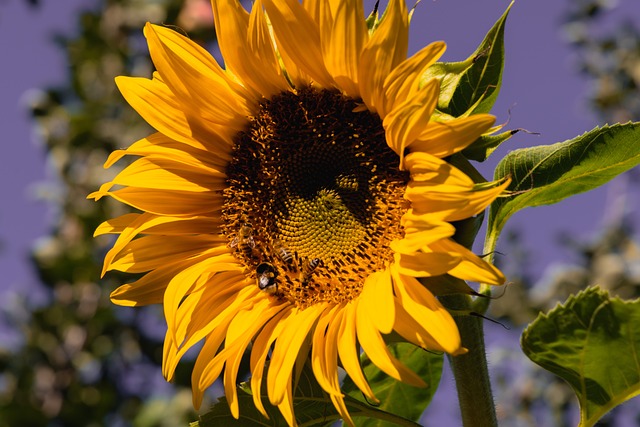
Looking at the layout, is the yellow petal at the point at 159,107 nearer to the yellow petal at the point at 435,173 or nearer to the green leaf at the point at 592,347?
the yellow petal at the point at 435,173

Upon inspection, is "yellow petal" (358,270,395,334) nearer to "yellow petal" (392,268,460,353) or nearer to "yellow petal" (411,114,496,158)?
"yellow petal" (392,268,460,353)

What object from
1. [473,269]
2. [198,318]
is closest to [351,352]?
[473,269]

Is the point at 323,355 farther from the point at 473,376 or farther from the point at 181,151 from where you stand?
the point at 181,151

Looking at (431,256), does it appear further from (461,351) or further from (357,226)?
(357,226)

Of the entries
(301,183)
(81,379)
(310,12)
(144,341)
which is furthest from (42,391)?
(310,12)

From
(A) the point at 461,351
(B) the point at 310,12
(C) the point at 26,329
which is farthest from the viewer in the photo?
(C) the point at 26,329

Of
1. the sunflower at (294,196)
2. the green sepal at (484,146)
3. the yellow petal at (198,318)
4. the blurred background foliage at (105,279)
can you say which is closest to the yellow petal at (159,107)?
→ the sunflower at (294,196)
